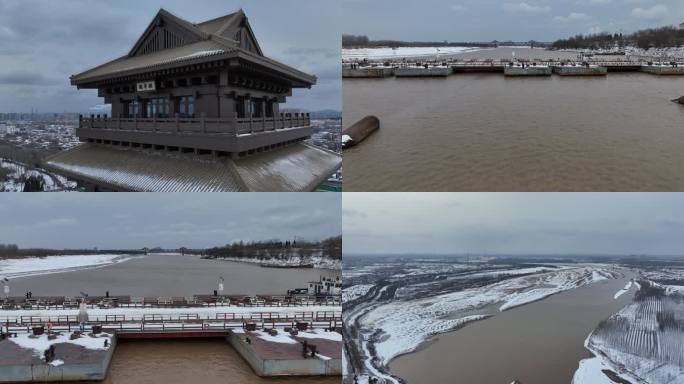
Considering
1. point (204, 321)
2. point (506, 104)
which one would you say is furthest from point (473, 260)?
point (204, 321)

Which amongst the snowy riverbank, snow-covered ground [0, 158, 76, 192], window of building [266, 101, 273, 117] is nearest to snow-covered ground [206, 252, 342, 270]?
the snowy riverbank

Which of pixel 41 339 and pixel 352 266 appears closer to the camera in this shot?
pixel 41 339

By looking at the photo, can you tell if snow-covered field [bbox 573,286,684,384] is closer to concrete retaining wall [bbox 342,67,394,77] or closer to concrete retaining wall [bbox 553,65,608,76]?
concrete retaining wall [bbox 553,65,608,76]

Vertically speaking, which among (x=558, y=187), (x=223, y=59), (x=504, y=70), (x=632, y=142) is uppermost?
(x=504, y=70)

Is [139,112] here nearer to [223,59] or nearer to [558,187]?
[223,59]

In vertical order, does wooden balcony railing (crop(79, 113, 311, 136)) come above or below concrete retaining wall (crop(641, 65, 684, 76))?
below

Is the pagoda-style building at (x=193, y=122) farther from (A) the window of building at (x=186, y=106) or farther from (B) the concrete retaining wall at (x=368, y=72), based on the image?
(B) the concrete retaining wall at (x=368, y=72)

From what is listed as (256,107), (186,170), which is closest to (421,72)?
(256,107)
